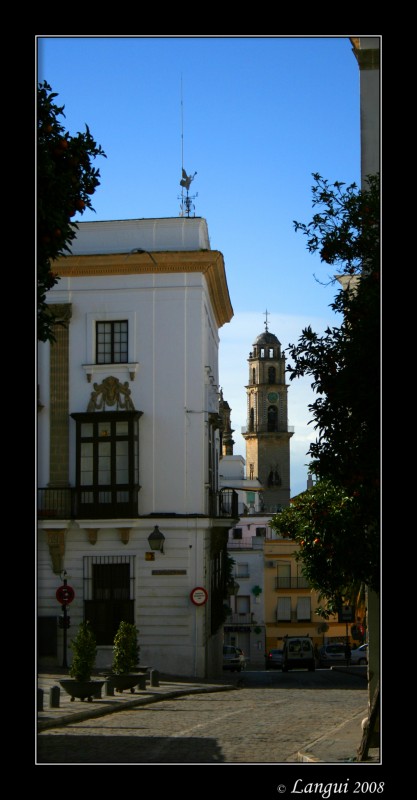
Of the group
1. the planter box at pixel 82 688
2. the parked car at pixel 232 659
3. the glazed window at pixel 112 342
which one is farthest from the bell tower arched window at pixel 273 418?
the planter box at pixel 82 688

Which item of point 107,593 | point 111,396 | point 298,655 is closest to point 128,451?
point 111,396

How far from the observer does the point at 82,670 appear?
19188 mm

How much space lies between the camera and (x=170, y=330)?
926 inches

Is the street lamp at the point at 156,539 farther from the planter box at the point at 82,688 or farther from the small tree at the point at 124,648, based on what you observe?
the planter box at the point at 82,688

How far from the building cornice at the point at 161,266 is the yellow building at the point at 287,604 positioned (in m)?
18.5

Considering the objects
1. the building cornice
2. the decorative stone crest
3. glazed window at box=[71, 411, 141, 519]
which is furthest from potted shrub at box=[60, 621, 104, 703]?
the building cornice

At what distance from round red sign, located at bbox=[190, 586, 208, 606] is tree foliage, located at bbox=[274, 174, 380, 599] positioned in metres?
8.41

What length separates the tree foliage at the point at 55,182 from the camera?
1171 centimetres

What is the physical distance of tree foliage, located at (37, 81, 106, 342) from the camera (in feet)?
38.4

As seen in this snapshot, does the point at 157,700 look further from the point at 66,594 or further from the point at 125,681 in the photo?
the point at 66,594

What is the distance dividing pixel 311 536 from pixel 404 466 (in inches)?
141

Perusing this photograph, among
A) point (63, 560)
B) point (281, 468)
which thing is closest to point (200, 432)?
point (63, 560)

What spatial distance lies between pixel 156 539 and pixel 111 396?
2795 mm
